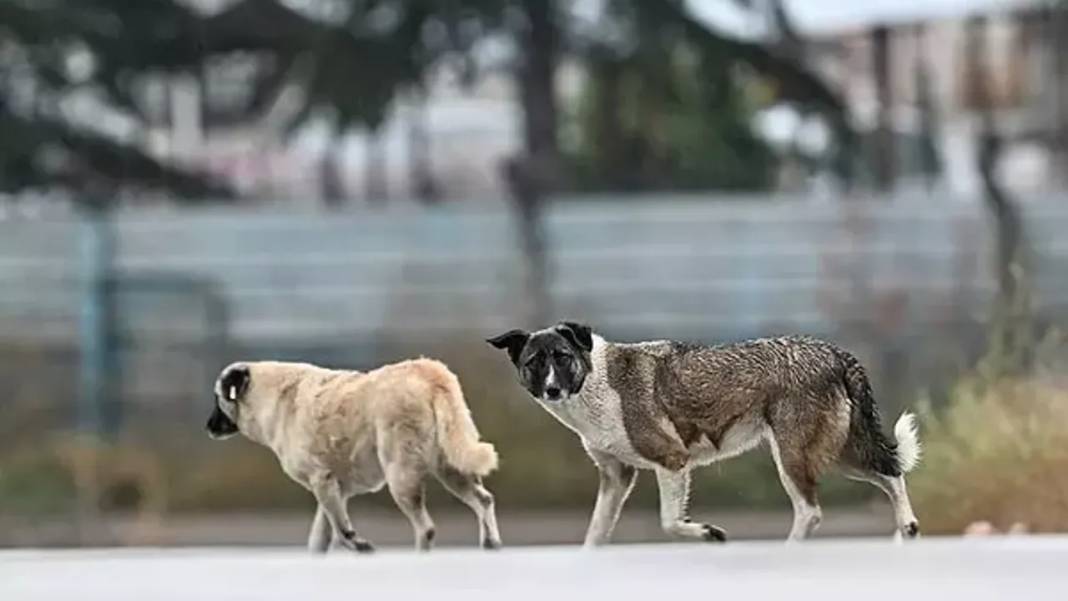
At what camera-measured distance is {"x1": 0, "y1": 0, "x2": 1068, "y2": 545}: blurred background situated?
3404 mm

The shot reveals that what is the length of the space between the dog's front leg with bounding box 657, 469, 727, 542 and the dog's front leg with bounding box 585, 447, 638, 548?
4 cm

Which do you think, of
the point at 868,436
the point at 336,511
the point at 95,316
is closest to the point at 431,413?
the point at 336,511

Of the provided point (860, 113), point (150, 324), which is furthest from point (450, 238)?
point (860, 113)

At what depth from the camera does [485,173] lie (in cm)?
374

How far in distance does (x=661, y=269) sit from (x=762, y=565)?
2141 millimetres

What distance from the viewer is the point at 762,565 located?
1.43m

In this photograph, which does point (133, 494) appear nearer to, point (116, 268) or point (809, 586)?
point (116, 268)

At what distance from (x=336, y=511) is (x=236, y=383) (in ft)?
0.50

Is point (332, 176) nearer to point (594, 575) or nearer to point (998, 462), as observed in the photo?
point (998, 462)

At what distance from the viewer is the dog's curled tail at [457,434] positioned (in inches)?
60.1

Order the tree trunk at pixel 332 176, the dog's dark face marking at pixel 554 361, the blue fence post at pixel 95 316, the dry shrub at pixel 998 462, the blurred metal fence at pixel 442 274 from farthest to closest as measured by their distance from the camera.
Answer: the tree trunk at pixel 332 176, the blue fence post at pixel 95 316, the blurred metal fence at pixel 442 274, the dry shrub at pixel 998 462, the dog's dark face marking at pixel 554 361

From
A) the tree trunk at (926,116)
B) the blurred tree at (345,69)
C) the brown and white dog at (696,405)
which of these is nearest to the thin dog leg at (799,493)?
the brown and white dog at (696,405)

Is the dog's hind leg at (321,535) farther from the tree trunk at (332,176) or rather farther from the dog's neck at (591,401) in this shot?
the tree trunk at (332,176)

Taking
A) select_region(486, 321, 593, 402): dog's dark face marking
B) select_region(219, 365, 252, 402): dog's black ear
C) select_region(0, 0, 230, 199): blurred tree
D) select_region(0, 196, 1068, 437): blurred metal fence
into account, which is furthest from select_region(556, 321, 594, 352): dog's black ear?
select_region(0, 0, 230, 199): blurred tree
